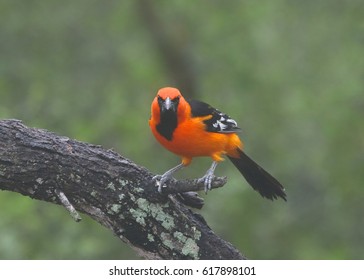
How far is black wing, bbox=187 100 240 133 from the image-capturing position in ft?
18.7

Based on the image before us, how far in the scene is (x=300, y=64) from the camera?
39.6ft

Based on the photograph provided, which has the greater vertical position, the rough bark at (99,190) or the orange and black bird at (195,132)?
the orange and black bird at (195,132)

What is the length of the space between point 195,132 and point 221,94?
601 centimetres

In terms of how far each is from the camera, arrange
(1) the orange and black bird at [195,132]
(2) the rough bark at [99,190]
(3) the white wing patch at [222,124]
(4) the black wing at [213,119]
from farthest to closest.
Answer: (3) the white wing patch at [222,124], (4) the black wing at [213,119], (1) the orange and black bird at [195,132], (2) the rough bark at [99,190]

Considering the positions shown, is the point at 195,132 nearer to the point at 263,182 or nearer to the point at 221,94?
the point at 263,182

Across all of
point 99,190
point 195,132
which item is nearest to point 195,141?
point 195,132

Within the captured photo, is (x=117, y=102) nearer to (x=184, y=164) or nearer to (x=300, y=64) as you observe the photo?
(x=300, y=64)

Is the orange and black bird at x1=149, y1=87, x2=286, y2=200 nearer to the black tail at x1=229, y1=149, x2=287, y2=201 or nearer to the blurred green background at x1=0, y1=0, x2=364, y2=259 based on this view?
the black tail at x1=229, y1=149, x2=287, y2=201

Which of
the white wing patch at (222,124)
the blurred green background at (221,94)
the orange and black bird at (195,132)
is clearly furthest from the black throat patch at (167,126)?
the blurred green background at (221,94)

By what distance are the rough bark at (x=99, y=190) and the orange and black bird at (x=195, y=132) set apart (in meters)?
0.61

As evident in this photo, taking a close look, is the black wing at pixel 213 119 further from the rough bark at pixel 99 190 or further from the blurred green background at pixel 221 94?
the blurred green background at pixel 221 94

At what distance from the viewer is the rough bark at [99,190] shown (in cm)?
448
